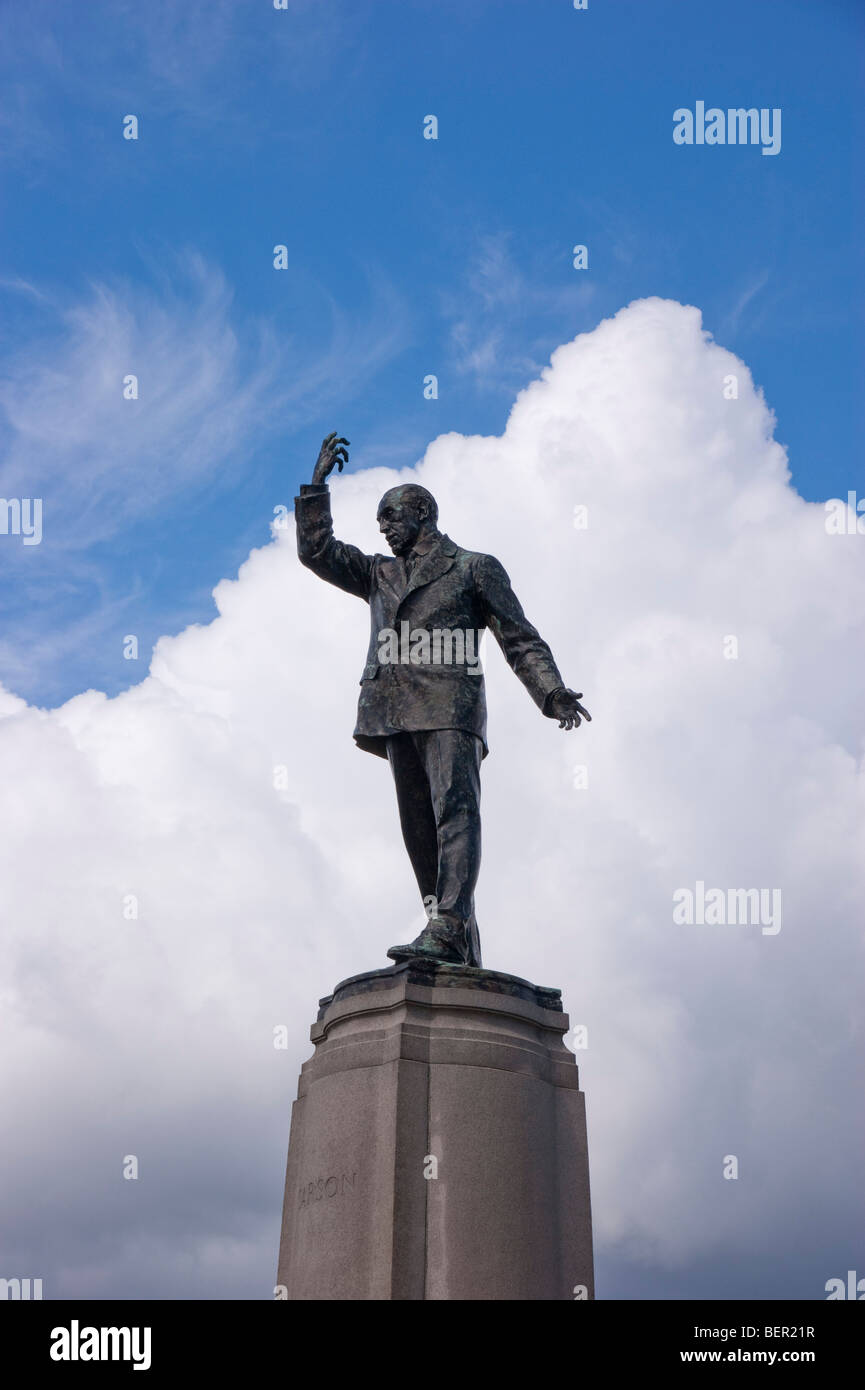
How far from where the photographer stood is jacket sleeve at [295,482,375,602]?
11625 mm

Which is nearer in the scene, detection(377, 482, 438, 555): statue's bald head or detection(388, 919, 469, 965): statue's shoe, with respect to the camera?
detection(388, 919, 469, 965): statue's shoe

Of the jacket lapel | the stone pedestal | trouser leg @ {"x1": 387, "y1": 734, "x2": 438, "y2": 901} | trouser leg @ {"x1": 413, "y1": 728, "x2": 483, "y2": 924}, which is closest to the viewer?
the stone pedestal

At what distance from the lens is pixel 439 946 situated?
32.4 feet

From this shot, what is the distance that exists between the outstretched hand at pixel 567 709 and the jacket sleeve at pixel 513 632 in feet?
0.53

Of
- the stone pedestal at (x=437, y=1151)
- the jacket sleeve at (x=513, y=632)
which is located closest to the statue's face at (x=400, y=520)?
the jacket sleeve at (x=513, y=632)

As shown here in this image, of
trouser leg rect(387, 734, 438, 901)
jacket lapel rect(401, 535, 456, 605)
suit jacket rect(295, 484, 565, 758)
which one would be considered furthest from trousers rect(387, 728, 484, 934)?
jacket lapel rect(401, 535, 456, 605)

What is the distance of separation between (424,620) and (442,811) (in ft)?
5.57

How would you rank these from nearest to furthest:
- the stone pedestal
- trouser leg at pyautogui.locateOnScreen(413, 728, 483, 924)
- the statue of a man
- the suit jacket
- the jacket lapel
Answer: the stone pedestal < trouser leg at pyautogui.locateOnScreen(413, 728, 483, 924) < the statue of a man < the suit jacket < the jacket lapel

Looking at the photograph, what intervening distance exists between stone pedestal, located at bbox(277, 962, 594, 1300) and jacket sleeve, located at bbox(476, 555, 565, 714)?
259cm

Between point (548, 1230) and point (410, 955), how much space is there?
2080mm

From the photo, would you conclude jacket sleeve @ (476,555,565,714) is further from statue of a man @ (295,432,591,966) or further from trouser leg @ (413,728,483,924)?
trouser leg @ (413,728,483,924)

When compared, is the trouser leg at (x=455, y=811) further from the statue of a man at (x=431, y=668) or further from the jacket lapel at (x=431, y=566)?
the jacket lapel at (x=431, y=566)

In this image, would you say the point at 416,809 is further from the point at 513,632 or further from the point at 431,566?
the point at 431,566
